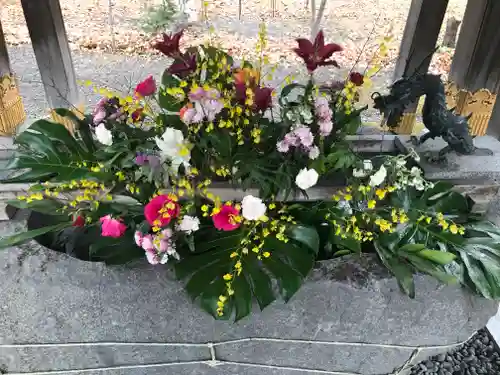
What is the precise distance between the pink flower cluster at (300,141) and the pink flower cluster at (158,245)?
1.33 ft

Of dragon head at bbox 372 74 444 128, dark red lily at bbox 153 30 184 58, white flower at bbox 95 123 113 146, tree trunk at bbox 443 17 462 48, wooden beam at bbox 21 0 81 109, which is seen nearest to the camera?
dark red lily at bbox 153 30 184 58

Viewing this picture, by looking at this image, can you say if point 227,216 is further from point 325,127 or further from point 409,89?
point 409,89

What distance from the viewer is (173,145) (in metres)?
1.22

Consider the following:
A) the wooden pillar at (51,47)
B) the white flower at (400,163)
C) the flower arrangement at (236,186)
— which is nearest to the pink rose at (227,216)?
the flower arrangement at (236,186)

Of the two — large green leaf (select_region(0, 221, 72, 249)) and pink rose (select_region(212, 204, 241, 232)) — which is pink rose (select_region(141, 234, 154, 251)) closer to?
pink rose (select_region(212, 204, 241, 232))

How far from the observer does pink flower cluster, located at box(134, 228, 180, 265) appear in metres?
1.26

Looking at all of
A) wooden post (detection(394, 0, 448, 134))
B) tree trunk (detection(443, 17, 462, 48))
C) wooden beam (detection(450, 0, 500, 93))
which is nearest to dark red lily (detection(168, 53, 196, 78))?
wooden post (detection(394, 0, 448, 134))

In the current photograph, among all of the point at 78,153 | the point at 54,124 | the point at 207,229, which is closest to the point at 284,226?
the point at 207,229

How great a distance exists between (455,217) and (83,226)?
1.27m

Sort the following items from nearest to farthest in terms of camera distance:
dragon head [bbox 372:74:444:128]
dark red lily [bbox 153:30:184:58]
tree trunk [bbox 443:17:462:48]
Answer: dark red lily [bbox 153:30:184:58], dragon head [bbox 372:74:444:128], tree trunk [bbox 443:17:462:48]

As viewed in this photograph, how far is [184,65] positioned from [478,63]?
122cm

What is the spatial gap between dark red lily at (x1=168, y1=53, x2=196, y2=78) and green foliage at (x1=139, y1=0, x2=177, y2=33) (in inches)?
32.8

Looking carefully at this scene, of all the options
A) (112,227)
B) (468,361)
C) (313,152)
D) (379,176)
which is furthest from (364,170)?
(468,361)

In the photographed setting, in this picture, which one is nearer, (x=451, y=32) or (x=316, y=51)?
(x=316, y=51)
